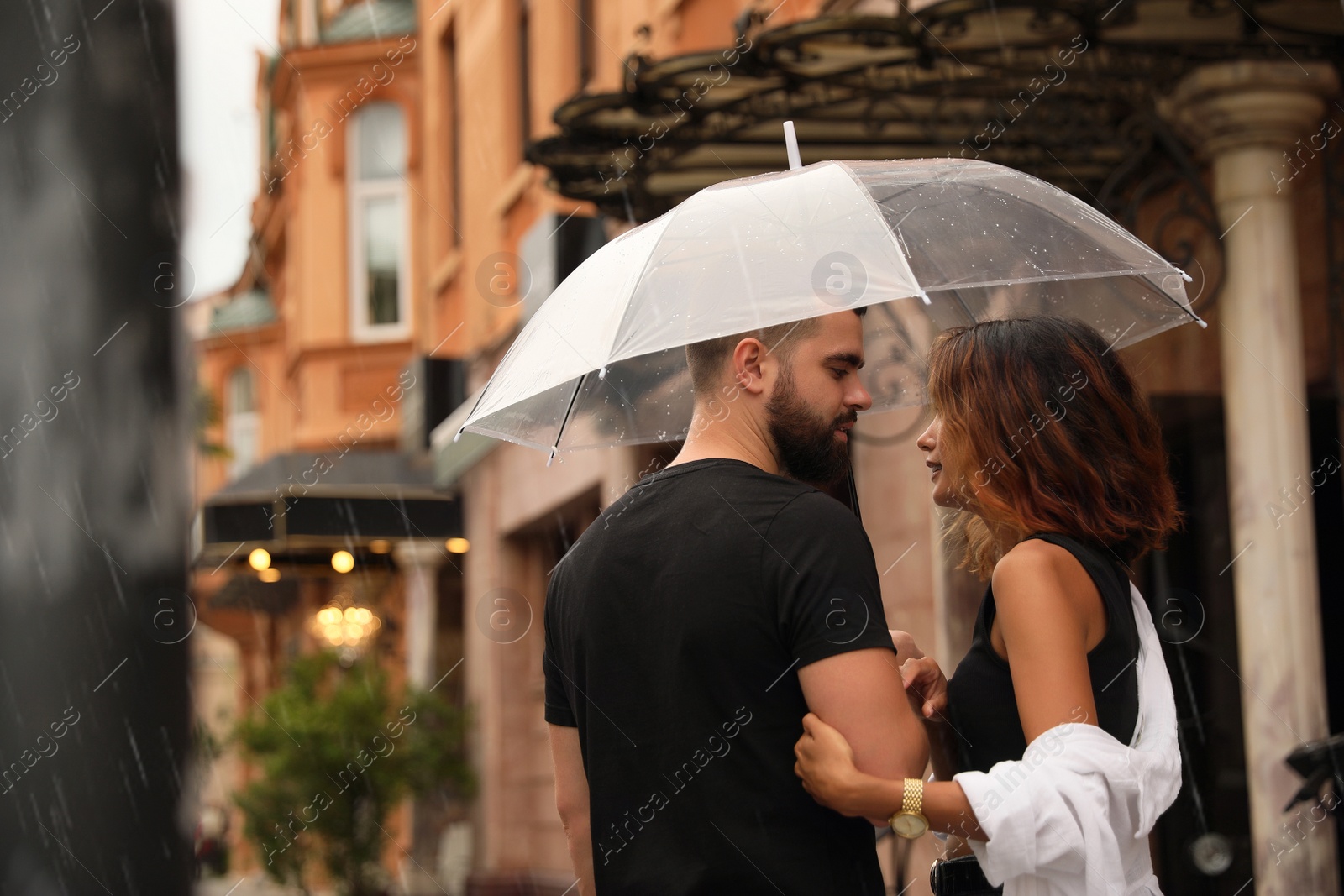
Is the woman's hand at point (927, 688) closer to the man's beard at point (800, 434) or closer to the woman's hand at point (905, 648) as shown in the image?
the woman's hand at point (905, 648)

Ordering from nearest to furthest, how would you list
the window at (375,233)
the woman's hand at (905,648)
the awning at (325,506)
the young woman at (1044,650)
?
the young woman at (1044,650) → the woman's hand at (905,648) → the awning at (325,506) → the window at (375,233)

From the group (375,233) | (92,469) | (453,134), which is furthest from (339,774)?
(92,469)

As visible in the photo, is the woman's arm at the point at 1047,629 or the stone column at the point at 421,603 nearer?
the woman's arm at the point at 1047,629

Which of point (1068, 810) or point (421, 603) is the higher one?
point (1068, 810)

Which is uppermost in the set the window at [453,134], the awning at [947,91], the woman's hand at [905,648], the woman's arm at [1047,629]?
the window at [453,134]

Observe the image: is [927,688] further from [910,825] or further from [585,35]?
[585,35]

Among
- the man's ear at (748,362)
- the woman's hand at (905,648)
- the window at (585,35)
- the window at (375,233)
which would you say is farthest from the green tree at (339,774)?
the man's ear at (748,362)

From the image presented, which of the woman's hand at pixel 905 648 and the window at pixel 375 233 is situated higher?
the window at pixel 375 233

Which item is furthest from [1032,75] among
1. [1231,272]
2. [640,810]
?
[640,810]

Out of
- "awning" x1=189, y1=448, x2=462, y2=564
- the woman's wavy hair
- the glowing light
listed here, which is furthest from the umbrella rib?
the glowing light

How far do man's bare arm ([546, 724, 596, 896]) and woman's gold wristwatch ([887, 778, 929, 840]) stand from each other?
0.65 m

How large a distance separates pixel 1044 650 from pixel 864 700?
1.06 ft

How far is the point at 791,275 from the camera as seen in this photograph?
284 cm

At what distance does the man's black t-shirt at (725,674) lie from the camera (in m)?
2.43
